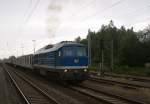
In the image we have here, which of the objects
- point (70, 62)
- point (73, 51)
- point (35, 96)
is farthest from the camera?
point (73, 51)

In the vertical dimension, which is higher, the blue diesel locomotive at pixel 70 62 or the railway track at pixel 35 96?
the blue diesel locomotive at pixel 70 62

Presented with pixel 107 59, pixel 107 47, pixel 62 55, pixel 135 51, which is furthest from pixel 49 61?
pixel 107 47

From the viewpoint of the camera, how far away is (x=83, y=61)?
68.9 feet

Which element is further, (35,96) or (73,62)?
(73,62)

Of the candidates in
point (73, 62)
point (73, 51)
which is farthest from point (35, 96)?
point (73, 51)

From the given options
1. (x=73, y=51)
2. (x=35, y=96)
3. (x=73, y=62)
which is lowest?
(x=35, y=96)

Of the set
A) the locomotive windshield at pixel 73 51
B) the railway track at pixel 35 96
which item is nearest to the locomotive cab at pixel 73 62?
the locomotive windshield at pixel 73 51

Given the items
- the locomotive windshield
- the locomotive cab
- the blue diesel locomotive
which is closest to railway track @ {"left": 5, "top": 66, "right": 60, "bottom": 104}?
the blue diesel locomotive

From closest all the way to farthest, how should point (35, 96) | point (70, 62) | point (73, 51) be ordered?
point (35, 96)
point (70, 62)
point (73, 51)

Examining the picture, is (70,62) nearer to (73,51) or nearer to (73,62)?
(73,62)

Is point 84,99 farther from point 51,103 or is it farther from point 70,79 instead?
point 70,79

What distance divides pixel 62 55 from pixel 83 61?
163 centimetres

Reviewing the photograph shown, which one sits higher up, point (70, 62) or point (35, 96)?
point (70, 62)

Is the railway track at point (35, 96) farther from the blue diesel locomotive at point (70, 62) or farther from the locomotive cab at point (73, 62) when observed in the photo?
the locomotive cab at point (73, 62)
